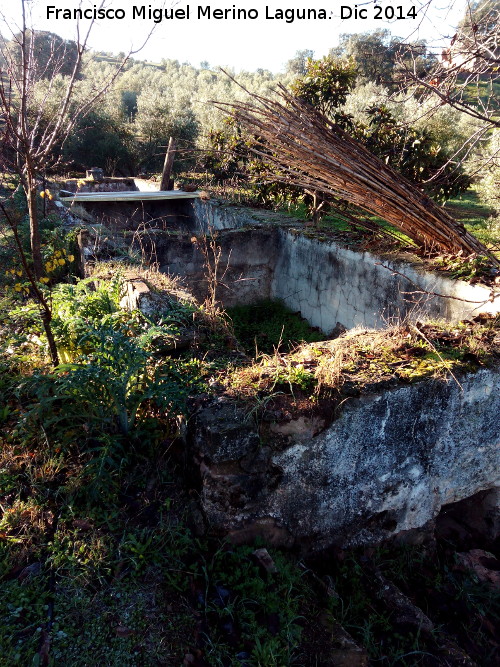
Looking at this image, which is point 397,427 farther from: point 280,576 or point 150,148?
point 150,148

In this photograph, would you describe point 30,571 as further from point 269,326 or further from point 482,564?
point 269,326

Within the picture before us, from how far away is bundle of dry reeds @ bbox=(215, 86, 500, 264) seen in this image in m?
4.81

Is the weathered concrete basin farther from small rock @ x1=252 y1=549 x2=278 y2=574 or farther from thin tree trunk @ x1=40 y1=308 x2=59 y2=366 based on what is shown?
thin tree trunk @ x1=40 y1=308 x2=59 y2=366

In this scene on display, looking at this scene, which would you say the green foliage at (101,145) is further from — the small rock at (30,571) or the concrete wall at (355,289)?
the small rock at (30,571)

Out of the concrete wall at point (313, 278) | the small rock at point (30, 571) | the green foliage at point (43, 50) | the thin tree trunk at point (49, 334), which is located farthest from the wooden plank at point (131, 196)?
the small rock at point (30, 571)

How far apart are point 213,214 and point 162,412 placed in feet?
27.0

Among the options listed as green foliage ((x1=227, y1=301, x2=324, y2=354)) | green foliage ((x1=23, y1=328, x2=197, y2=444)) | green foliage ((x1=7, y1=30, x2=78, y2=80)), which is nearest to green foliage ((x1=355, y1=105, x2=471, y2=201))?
green foliage ((x1=227, y1=301, x2=324, y2=354))

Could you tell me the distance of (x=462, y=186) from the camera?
8320 mm

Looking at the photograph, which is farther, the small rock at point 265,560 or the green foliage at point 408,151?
the green foliage at point 408,151

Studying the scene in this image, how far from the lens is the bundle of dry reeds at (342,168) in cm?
481

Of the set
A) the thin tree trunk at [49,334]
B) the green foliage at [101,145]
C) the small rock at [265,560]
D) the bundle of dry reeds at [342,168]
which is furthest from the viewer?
the green foliage at [101,145]

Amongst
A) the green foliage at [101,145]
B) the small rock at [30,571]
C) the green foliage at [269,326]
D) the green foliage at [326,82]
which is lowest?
the small rock at [30,571]

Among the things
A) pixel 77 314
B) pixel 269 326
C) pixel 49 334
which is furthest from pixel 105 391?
pixel 269 326

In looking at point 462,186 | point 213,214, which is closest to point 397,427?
point 462,186
